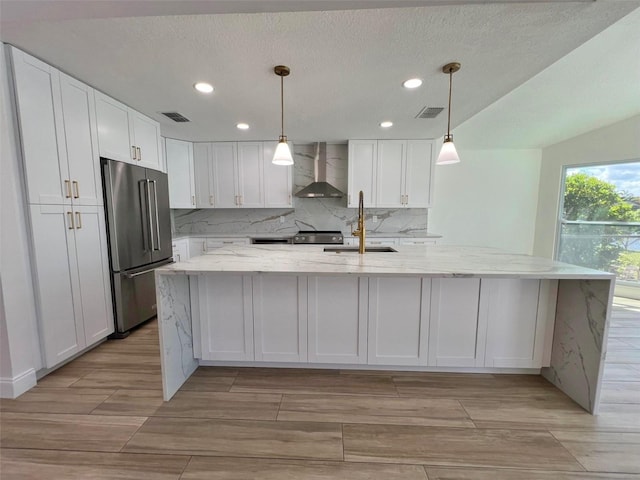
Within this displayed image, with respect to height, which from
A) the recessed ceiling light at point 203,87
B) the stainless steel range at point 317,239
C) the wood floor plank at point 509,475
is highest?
the recessed ceiling light at point 203,87

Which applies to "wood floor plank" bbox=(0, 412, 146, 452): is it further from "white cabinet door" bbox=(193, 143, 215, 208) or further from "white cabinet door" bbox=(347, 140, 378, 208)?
"white cabinet door" bbox=(347, 140, 378, 208)

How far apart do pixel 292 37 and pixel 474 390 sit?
2626 millimetres

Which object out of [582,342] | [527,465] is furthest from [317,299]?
A: [582,342]

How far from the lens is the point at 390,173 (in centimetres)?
411

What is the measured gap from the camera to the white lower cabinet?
6.25 feet

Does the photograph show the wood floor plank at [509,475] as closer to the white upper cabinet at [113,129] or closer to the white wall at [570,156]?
the white upper cabinet at [113,129]

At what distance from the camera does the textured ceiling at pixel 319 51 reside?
1489mm

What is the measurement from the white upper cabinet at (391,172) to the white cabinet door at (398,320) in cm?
238

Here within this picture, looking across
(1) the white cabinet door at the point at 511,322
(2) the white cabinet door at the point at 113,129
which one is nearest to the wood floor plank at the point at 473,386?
(1) the white cabinet door at the point at 511,322

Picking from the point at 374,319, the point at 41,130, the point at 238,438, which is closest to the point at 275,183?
the point at 41,130

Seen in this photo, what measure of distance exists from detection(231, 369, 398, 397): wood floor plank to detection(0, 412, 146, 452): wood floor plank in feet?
2.08

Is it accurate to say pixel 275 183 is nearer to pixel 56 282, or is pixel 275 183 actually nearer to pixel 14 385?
pixel 56 282

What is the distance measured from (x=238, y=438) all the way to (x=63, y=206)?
2129 millimetres

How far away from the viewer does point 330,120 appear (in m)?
3.19
